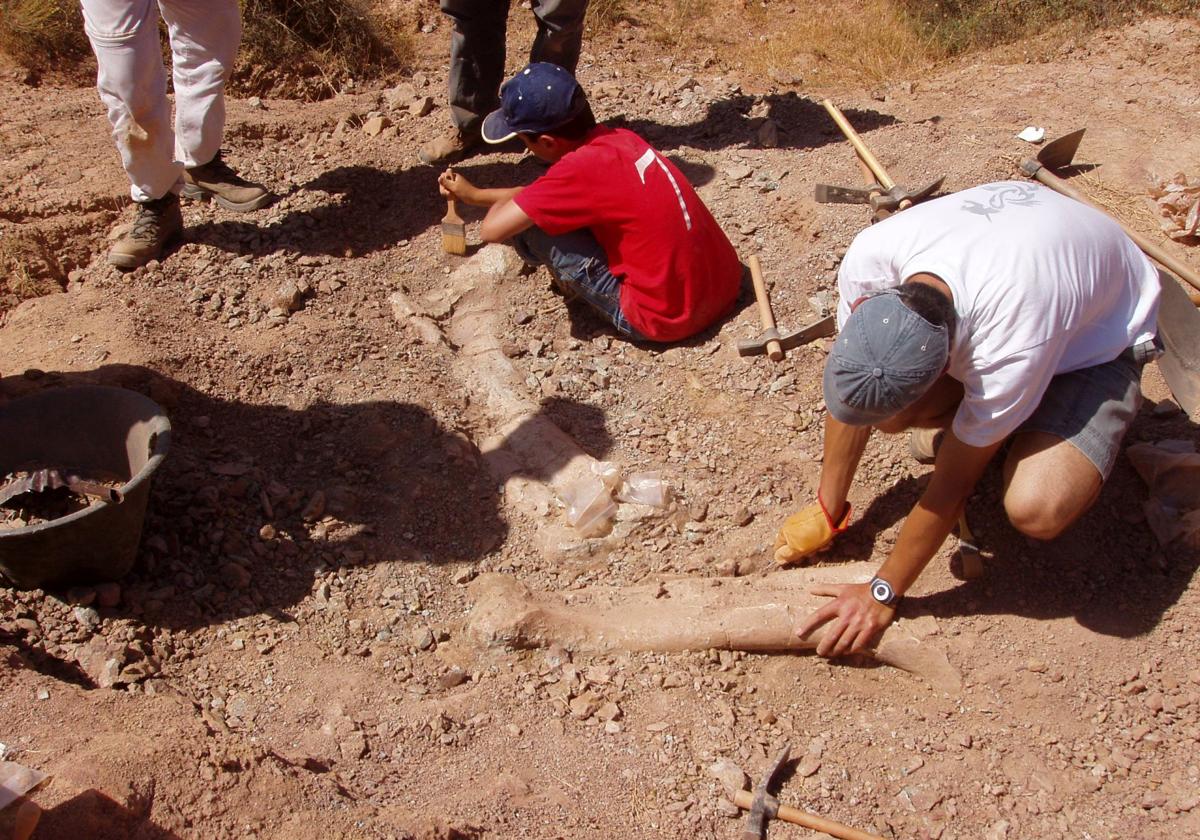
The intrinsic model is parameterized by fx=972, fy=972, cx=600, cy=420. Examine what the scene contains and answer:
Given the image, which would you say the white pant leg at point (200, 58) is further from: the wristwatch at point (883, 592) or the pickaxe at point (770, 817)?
the pickaxe at point (770, 817)

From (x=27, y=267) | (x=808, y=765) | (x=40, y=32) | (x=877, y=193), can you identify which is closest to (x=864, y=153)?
(x=877, y=193)

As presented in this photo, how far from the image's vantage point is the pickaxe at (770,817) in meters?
2.28

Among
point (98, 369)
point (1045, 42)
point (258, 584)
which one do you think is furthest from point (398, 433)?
point (1045, 42)

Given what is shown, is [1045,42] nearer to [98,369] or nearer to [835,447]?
[835,447]

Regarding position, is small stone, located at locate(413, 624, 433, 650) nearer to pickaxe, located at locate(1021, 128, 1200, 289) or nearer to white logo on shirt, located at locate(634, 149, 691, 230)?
white logo on shirt, located at locate(634, 149, 691, 230)

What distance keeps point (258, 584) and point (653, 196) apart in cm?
183

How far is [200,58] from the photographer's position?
3.88 meters

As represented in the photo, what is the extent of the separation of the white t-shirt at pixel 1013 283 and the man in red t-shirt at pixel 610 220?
98cm

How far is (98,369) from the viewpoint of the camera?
10.9ft

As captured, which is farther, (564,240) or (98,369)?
(564,240)

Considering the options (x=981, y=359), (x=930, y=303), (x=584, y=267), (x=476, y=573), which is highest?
(x=930, y=303)

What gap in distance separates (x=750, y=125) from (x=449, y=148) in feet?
4.95

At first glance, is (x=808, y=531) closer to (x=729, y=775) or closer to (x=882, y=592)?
(x=882, y=592)

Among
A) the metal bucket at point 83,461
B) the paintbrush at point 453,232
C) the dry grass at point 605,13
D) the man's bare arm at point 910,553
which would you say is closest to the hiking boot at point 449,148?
the paintbrush at point 453,232
